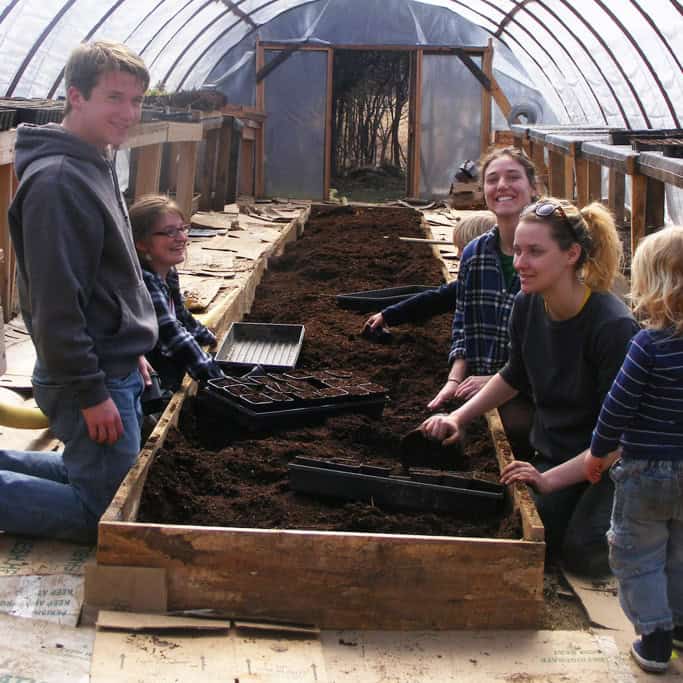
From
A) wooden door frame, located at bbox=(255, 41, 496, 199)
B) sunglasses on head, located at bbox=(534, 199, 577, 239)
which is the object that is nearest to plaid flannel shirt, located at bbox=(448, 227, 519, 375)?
sunglasses on head, located at bbox=(534, 199, 577, 239)

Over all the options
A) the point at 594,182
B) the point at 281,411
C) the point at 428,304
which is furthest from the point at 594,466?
the point at 594,182

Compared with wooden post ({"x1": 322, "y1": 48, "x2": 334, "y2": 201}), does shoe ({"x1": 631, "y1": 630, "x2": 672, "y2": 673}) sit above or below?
below

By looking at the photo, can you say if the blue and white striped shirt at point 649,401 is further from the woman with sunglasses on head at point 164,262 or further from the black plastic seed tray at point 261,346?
the black plastic seed tray at point 261,346

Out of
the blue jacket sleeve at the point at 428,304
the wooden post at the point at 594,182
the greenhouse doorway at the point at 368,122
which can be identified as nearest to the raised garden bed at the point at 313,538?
the blue jacket sleeve at the point at 428,304

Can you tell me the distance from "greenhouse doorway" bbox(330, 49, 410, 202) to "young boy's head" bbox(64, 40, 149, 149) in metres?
15.0

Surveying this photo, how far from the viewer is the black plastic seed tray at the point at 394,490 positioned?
306 cm

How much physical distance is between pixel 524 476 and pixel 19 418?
212cm

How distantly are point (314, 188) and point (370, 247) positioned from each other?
26.5 ft

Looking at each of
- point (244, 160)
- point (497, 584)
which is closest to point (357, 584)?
point (497, 584)

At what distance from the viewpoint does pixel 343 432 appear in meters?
3.73

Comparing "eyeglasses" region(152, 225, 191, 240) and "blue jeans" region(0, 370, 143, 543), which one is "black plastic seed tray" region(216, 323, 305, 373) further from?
"blue jeans" region(0, 370, 143, 543)

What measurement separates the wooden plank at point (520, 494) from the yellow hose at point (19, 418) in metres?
1.83

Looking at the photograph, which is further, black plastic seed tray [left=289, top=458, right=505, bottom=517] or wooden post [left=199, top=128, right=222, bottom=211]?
wooden post [left=199, top=128, right=222, bottom=211]

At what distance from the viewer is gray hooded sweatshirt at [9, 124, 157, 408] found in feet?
9.08
